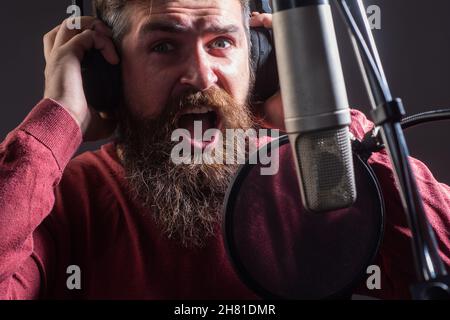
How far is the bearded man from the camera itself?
38.1 inches

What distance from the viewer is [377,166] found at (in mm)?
1031

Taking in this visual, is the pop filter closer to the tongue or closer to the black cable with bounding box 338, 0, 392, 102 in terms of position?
the black cable with bounding box 338, 0, 392, 102

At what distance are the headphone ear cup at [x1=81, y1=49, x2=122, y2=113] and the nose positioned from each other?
0.13 m

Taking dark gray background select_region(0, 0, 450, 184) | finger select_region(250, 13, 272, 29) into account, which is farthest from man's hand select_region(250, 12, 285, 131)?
dark gray background select_region(0, 0, 450, 184)

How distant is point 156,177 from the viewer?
1.05 m

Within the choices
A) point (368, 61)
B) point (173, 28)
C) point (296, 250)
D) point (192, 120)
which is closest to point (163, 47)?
point (173, 28)

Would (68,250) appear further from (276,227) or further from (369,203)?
(369,203)

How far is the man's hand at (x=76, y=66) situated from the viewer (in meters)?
0.90

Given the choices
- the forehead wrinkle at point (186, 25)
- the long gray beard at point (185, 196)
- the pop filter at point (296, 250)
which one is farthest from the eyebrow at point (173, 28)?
the pop filter at point (296, 250)

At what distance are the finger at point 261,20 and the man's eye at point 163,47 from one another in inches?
6.5

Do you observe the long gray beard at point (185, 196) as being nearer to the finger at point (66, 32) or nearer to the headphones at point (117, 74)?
the headphones at point (117, 74)

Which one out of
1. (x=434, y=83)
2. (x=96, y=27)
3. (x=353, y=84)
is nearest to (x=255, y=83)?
(x=96, y=27)

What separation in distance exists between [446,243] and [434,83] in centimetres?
75

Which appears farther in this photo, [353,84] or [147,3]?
[353,84]
